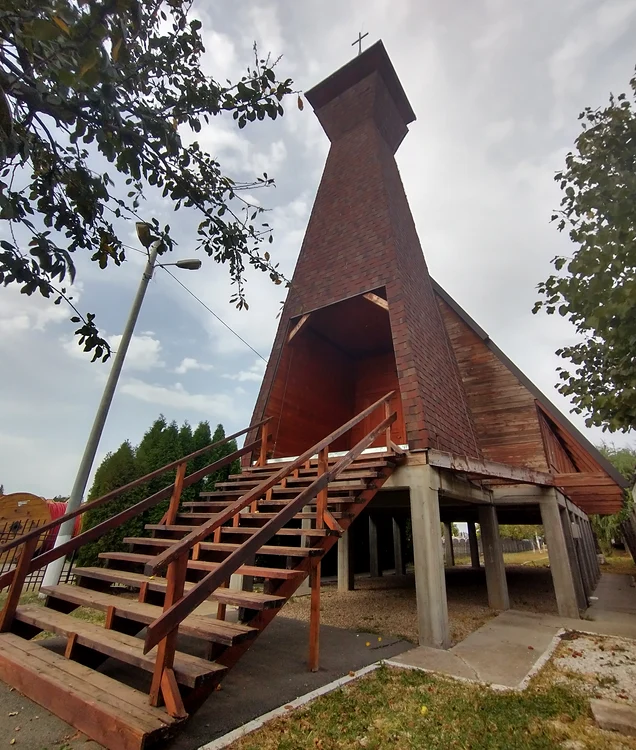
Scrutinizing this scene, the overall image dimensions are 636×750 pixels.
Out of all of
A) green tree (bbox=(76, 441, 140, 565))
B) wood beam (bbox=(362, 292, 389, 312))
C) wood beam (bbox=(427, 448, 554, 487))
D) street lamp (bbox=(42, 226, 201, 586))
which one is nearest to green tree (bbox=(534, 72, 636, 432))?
wood beam (bbox=(427, 448, 554, 487))

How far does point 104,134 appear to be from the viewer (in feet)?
7.37

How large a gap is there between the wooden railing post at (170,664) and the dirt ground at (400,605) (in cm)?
358

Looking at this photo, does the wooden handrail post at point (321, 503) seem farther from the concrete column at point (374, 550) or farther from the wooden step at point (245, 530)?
the concrete column at point (374, 550)

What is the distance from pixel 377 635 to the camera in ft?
15.8

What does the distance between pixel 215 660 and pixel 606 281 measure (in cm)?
498

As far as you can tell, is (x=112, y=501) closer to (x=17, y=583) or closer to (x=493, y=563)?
(x=17, y=583)

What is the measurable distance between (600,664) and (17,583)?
613 centimetres

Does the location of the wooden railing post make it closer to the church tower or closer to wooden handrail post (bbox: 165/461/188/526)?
wooden handrail post (bbox: 165/461/188/526)

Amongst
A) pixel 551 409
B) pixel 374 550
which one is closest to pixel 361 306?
pixel 551 409

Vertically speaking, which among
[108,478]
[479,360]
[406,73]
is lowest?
[108,478]

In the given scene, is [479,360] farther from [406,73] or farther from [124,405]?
[406,73]

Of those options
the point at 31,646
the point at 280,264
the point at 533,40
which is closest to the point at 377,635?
the point at 31,646

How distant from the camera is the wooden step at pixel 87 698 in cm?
195

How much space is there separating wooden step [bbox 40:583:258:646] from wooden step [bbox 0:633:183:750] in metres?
0.41
